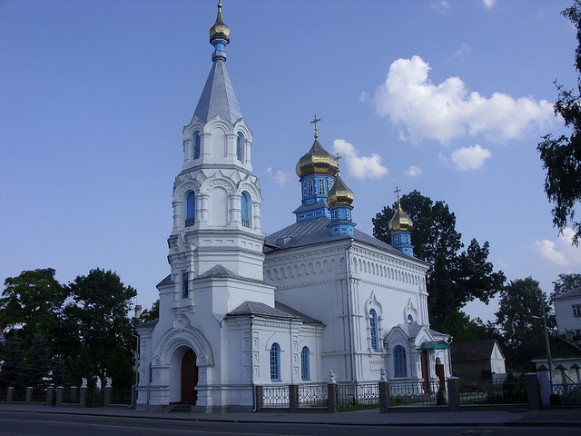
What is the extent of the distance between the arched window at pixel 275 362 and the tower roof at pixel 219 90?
34.2ft

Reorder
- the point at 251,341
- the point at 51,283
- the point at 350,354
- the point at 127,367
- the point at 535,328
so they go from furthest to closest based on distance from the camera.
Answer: the point at 535,328
the point at 127,367
the point at 51,283
the point at 350,354
the point at 251,341

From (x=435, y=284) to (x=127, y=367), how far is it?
77.7 ft

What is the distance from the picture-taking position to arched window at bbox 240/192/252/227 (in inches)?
1048

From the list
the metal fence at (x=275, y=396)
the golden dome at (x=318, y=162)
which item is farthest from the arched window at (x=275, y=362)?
the golden dome at (x=318, y=162)

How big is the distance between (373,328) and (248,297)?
26.4ft

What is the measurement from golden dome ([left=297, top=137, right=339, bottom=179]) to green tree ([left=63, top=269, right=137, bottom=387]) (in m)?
17.4

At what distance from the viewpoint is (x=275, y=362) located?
80.5 feet

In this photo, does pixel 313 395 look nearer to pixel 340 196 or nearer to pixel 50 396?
pixel 340 196

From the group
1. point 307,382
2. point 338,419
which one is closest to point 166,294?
point 307,382

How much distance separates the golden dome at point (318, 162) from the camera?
36875 millimetres

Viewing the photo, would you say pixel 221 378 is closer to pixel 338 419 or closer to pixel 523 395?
pixel 338 419

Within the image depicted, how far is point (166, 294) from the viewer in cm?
2577

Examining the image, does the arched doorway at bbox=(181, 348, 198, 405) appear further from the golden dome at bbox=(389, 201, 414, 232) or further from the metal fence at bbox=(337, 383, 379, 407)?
the golden dome at bbox=(389, 201, 414, 232)

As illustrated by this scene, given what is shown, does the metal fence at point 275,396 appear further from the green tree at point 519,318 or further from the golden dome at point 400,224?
the green tree at point 519,318
